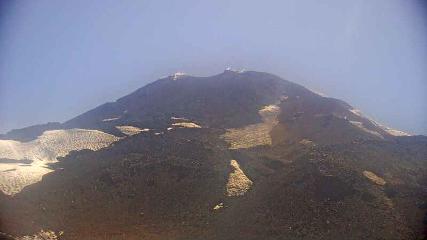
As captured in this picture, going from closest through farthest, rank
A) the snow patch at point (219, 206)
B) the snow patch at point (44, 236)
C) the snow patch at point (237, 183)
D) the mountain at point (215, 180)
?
the snow patch at point (44, 236) → the mountain at point (215, 180) → the snow patch at point (219, 206) → the snow patch at point (237, 183)

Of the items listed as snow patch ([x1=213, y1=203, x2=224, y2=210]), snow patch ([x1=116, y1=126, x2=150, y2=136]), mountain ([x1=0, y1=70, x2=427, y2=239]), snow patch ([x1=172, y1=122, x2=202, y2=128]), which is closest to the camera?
mountain ([x1=0, y1=70, x2=427, y2=239])

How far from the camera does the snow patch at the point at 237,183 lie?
49.7 m

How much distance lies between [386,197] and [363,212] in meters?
5.33

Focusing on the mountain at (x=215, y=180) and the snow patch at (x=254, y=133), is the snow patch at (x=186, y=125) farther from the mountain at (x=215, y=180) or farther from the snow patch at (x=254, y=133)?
the snow patch at (x=254, y=133)

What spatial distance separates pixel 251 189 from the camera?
167ft

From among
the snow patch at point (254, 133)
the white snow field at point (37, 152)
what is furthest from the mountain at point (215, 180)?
the snow patch at point (254, 133)

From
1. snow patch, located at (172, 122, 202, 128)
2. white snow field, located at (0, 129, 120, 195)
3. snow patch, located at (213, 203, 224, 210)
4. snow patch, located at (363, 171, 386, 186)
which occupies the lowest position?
snow patch, located at (213, 203, 224, 210)

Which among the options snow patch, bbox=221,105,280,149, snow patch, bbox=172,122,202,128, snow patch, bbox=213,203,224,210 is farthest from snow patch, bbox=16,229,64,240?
snow patch, bbox=172,122,202,128

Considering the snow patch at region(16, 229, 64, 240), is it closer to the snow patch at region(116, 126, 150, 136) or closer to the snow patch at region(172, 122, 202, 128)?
the snow patch at region(116, 126, 150, 136)

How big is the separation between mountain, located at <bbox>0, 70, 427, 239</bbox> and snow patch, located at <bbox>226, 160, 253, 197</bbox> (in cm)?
21

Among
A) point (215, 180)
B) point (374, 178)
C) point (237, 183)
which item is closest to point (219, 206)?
point (215, 180)

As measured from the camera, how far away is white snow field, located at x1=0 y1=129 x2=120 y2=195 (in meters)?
50.3

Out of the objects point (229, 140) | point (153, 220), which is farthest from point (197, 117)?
point (153, 220)

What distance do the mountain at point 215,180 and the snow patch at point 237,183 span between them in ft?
0.70
